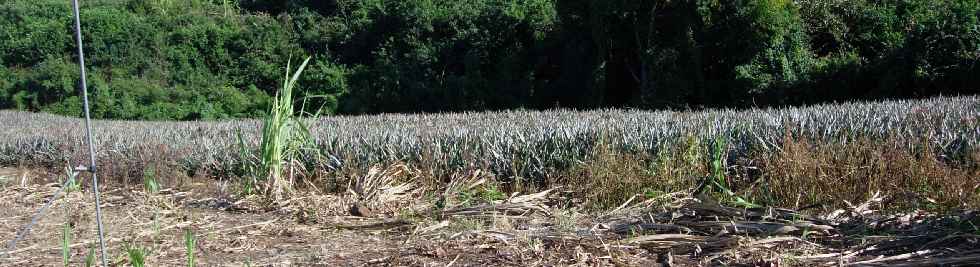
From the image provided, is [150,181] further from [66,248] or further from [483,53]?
[483,53]

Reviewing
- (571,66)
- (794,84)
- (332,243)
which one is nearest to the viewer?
(332,243)

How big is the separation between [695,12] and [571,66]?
4420mm

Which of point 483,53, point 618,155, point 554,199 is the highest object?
point 483,53

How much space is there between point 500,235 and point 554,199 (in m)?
1.56

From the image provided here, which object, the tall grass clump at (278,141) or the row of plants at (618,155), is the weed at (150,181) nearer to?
the row of plants at (618,155)

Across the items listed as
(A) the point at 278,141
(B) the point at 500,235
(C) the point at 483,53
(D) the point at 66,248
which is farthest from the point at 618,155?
(C) the point at 483,53

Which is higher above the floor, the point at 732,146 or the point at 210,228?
the point at 732,146

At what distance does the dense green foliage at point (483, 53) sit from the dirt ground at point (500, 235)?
12665 mm

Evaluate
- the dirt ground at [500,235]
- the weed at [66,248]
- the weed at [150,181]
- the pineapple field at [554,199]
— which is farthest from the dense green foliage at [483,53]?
the weed at [66,248]

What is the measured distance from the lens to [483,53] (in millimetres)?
23766

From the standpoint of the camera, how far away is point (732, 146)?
6508mm

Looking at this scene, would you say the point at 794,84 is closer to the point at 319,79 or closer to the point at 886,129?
the point at 886,129

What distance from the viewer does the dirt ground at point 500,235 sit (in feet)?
12.8

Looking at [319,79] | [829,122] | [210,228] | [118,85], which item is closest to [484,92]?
[319,79]
